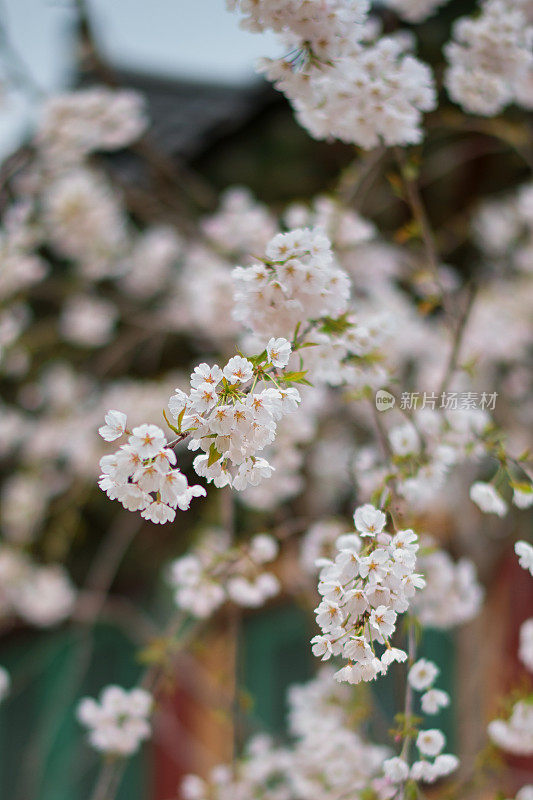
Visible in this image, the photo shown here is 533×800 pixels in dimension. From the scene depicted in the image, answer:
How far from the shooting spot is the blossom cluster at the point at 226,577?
1.11 metres

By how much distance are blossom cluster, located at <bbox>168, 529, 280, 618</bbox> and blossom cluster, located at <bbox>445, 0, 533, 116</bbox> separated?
818 mm

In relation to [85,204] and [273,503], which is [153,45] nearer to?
[85,204]

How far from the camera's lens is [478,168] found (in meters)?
2.70

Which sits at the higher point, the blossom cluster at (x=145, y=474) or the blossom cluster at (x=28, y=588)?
the blossom cluster at (x=145, y=474)

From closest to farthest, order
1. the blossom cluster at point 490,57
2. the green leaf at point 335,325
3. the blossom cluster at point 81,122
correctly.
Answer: the green leaf at point 335,325 → the blossom cluster at point 490,57 → the blossom cluster at point 81,122

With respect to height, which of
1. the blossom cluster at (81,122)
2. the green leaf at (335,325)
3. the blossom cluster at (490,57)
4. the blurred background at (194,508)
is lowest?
the blurred background at (194,508)

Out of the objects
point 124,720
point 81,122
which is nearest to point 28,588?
point 124,720

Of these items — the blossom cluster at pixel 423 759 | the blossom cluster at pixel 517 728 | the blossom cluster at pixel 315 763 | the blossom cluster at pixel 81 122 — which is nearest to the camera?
the blossom cluster at pixel 423 759

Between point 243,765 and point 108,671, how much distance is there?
6.65ft

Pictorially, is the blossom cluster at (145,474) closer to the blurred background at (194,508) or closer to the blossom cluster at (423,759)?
the blossom cluster at (423,759)

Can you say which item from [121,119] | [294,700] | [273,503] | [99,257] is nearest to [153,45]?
[99,257]

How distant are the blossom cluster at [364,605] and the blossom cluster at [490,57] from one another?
0.83 m

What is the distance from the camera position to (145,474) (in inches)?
26.5

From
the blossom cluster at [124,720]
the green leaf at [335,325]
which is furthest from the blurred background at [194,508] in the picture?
the green leaf at [335,325]
